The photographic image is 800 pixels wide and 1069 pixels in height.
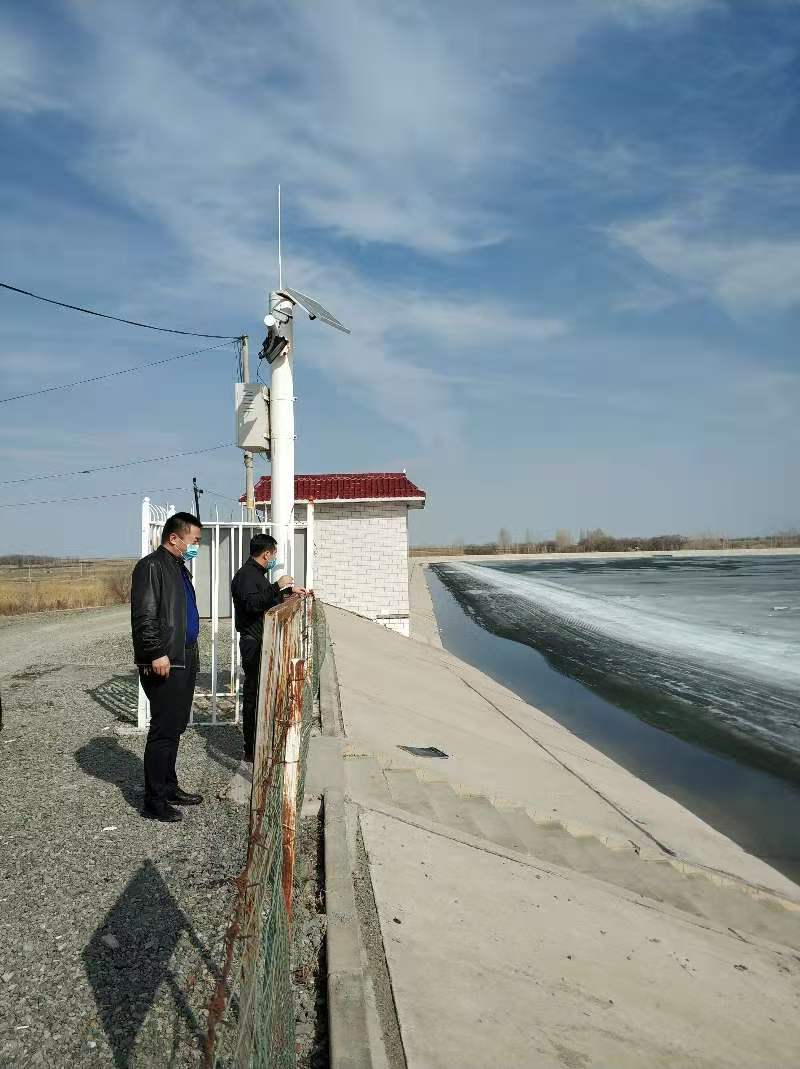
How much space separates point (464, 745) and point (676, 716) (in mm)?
7166

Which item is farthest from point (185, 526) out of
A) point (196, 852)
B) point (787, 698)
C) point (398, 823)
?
point (787, 698)

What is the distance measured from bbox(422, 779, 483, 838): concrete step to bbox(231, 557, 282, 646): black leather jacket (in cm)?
204

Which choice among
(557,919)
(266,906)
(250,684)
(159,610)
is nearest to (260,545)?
(250,684)

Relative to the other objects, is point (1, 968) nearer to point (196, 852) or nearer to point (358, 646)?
point (196, 852)

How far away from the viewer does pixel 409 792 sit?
23.0 ft

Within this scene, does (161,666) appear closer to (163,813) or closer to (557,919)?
(163,813)

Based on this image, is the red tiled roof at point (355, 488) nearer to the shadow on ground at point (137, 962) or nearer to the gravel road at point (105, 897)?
the gravel road at point (105, 897)

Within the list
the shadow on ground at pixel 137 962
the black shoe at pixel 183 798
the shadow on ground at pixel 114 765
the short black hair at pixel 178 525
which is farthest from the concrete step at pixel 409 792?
the short black hair at pixel 178 525

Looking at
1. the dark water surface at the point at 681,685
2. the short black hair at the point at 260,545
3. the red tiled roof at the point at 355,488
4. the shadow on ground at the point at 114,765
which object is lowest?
the dark water surface at the point at 681,685

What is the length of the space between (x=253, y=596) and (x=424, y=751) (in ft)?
9.91

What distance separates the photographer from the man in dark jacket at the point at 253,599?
7094mm

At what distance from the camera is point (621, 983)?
4359mm

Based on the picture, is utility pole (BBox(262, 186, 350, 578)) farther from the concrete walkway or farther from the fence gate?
the concrete walkway

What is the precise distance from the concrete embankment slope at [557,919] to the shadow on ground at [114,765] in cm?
166
